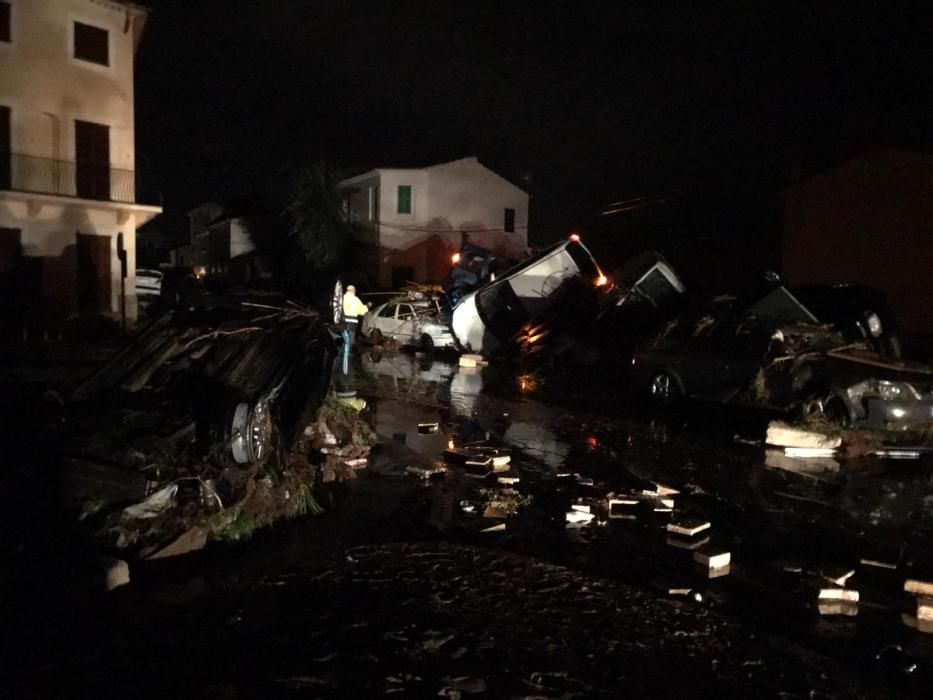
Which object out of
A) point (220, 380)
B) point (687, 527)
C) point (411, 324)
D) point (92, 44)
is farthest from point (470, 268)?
point (687, 527)

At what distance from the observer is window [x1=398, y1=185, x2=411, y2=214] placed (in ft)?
124

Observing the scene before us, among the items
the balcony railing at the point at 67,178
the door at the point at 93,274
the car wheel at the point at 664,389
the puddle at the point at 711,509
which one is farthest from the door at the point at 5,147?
the car wheel at the point at 664,389

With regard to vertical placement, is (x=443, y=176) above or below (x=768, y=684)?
above

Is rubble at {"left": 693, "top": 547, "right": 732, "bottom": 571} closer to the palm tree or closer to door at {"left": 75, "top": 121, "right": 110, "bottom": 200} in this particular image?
door at {"left": 75, "top": 121, "right": 110, "bottom": 200}

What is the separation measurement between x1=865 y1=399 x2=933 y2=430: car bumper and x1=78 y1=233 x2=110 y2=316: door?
22602 mm

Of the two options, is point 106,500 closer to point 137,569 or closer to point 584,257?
point 137,569

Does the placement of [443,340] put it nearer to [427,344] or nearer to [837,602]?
[427,344]

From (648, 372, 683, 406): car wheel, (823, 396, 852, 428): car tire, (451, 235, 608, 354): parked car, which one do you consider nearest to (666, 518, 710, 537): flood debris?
(823, 396, 852, 428): car tire

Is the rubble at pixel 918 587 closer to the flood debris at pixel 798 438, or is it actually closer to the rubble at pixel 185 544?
the flood debris at pixel 798 438

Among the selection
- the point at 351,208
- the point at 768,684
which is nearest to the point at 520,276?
the point at 768,684

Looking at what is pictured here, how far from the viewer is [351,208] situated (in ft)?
133

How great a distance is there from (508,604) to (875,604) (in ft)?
8.03

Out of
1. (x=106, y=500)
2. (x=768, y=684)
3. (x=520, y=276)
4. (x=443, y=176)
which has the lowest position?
(x=768, y=684)

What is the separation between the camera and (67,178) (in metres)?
23.7
